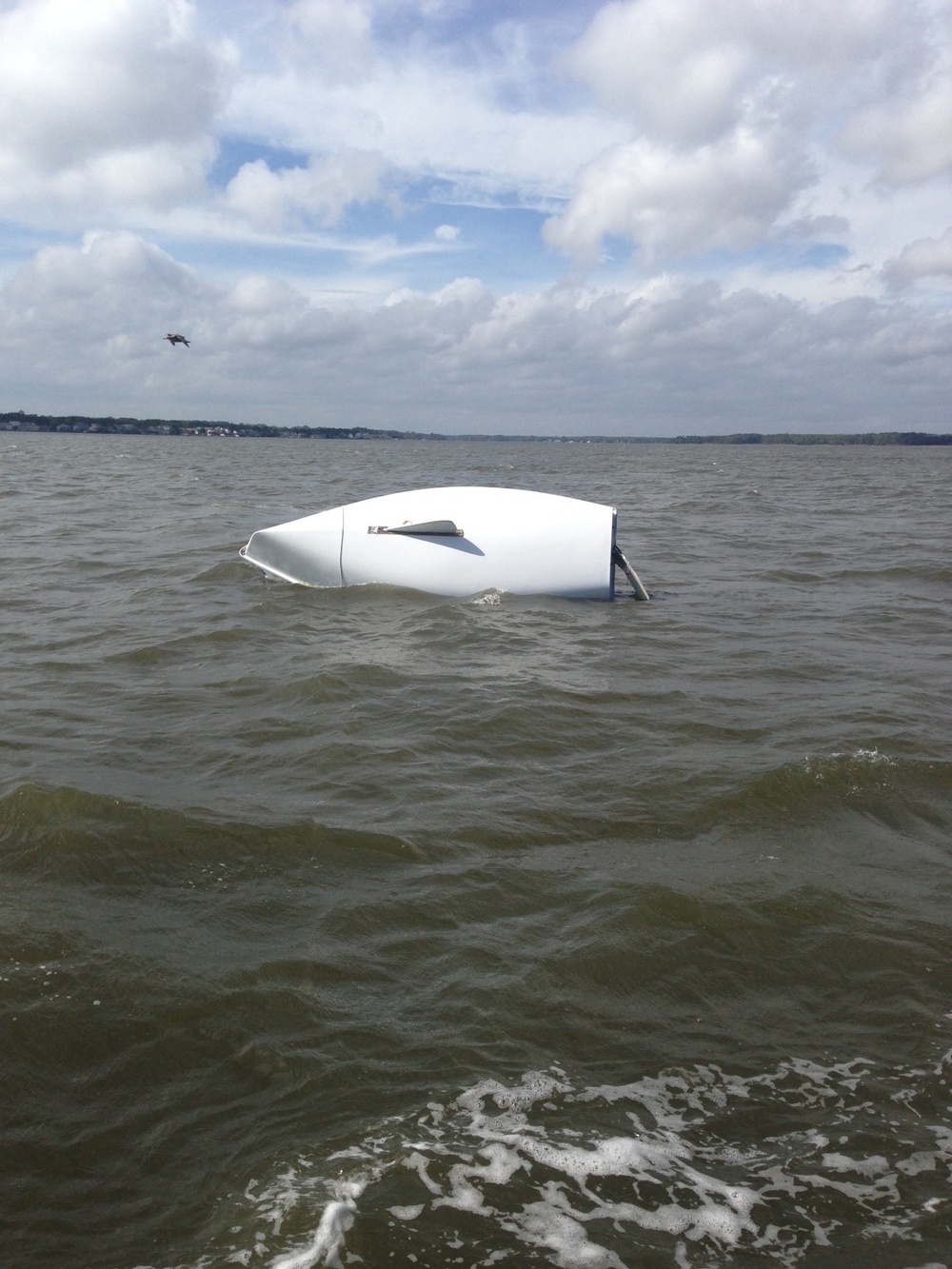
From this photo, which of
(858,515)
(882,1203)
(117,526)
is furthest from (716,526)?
(882,1203)

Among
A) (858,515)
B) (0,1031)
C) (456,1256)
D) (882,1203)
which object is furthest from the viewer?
(858,515)

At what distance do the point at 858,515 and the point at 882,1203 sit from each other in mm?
21503

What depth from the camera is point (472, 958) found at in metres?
3.50

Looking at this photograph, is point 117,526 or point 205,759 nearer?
point 205,759

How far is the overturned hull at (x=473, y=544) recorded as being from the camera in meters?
9.53

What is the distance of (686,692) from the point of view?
22.7 ft

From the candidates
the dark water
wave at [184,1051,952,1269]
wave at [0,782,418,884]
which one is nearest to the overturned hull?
the dark water

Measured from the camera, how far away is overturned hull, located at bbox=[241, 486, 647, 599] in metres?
9.53

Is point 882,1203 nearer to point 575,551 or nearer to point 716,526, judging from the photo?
point 575,551

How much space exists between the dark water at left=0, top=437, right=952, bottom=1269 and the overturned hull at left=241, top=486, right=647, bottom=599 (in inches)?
74.4

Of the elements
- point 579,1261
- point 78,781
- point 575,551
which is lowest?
point 579,1261

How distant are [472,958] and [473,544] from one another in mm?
6445

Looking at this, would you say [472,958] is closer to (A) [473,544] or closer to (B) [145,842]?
(B) [145,842]

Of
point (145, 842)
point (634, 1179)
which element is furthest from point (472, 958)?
point (145, 842)
